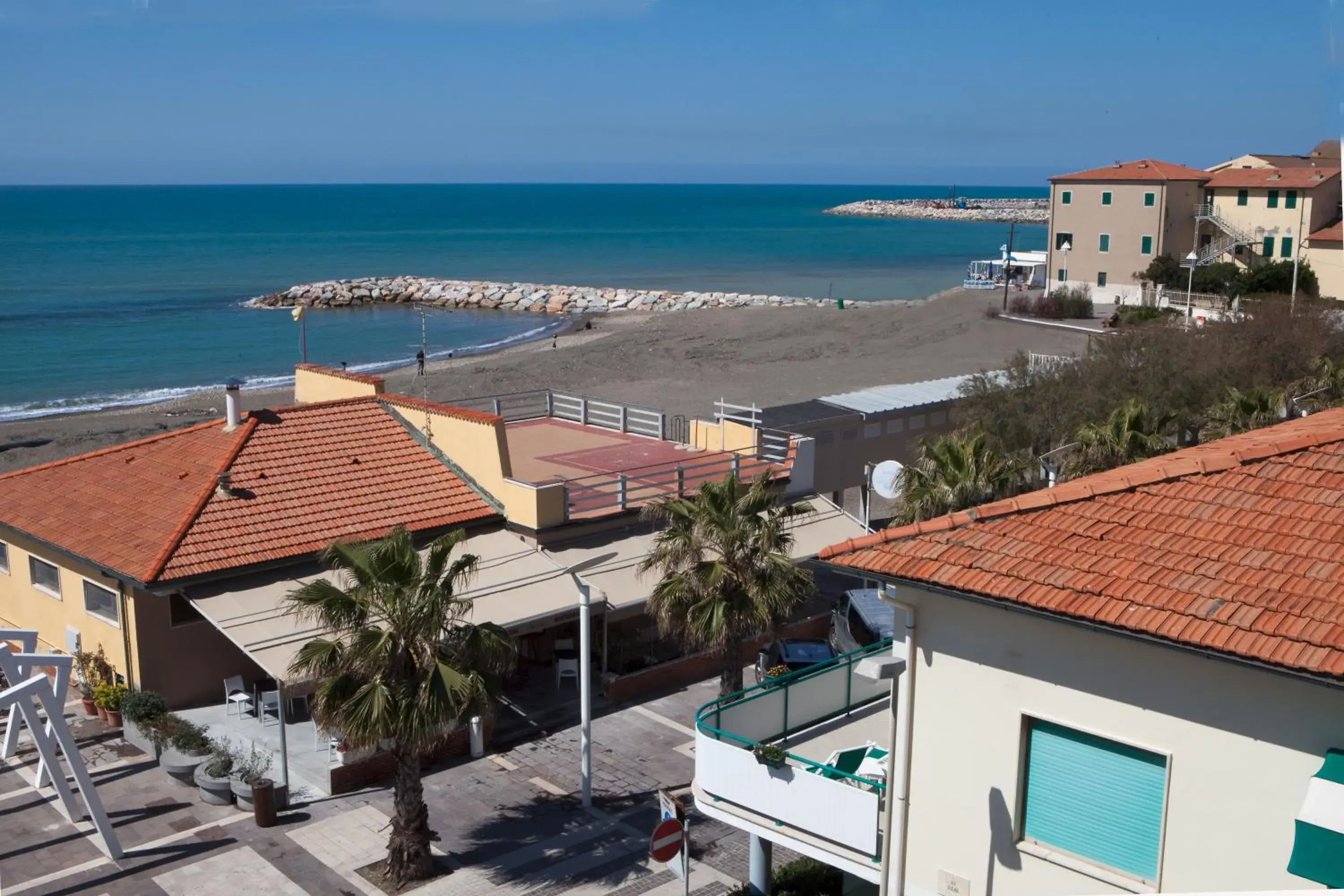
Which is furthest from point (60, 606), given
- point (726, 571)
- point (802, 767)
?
point (802, 767)

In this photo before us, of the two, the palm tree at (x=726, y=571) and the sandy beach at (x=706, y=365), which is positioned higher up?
the palm tree at (x=726, y=571)

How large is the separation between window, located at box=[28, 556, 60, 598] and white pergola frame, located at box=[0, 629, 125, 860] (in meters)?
4.34

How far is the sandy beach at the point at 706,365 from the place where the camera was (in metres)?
47.3

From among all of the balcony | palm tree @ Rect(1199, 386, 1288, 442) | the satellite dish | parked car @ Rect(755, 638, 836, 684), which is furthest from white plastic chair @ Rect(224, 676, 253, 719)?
palm tree @ Rect(1199, 386, 1288, 442)

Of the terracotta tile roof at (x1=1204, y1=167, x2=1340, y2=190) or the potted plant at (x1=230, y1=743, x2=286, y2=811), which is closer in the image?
the potted plant at (x1=230, y1=743, x2=286, y2=811)

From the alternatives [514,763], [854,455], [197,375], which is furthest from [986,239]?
Result: [514,763]

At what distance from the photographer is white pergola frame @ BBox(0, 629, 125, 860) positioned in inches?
568

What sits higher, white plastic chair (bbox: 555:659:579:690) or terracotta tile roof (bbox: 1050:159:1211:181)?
terracotta tile roof (bbox: 1050:159:1211:181)

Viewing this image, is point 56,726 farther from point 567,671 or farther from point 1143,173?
point 1143,173

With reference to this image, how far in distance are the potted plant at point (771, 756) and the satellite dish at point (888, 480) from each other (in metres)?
10.3

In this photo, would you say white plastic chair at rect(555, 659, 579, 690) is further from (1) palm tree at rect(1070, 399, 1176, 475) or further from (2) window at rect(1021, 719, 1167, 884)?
(2) window at rect(1021, 719, 1167, 884)

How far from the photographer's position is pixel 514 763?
17.6 meters

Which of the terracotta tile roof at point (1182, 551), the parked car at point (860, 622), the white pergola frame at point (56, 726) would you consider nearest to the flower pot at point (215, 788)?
the white pergola frame at point (56, 726)

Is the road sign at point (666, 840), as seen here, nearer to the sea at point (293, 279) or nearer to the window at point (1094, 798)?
the window at point (1094, 798)
